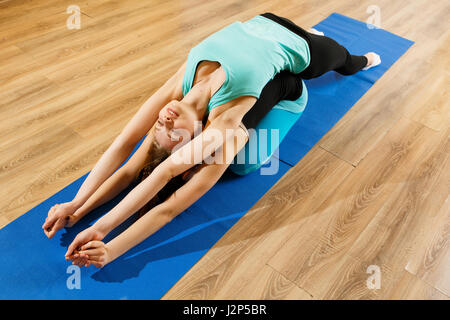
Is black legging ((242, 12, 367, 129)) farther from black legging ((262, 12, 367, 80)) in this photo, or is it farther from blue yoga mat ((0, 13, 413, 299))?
blue yoga mat ((0, 13, 413, 299))

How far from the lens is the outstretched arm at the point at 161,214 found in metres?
1.39

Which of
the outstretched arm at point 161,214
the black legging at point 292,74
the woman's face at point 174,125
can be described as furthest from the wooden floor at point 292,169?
the woman's face at point 174,125

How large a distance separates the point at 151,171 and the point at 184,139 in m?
0.23

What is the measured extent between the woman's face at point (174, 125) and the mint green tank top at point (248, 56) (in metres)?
0.12

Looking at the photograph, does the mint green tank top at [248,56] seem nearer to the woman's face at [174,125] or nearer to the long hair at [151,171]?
the woman's face at [174,125]

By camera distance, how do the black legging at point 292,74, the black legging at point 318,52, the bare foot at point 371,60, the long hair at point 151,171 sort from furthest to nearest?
the bare foot at point 371,60, the black legging at point 318,52, the black legging at point 292,74, the long hair at point 151,171

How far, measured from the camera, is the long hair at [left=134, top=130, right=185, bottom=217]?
5.24 feet

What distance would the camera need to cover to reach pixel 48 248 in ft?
4.91

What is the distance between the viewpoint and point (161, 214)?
1.52 m

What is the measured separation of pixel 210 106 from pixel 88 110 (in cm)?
93

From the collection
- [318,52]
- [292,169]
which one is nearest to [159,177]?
[292,169]

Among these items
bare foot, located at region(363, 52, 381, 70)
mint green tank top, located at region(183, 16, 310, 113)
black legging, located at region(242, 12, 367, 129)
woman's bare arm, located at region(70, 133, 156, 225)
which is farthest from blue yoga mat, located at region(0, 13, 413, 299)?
bare foot, located at region(363, 52, 381, 70)

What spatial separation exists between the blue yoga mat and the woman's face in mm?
346
